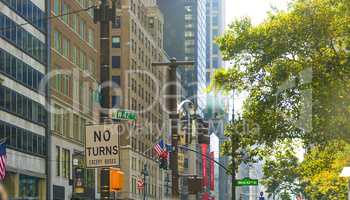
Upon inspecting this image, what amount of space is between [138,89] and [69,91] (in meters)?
37.0

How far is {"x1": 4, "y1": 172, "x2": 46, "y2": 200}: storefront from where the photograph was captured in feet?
176

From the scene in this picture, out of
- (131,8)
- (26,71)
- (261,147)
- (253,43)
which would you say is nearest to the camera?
(253,43)

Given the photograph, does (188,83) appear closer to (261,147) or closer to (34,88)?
(34,88)

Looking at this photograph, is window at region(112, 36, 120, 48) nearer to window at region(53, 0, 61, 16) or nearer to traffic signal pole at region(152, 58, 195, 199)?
window at region(53, 0, 61, 16)

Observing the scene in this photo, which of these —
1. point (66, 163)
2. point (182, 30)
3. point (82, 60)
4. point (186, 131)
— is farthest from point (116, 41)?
point (182, 30)

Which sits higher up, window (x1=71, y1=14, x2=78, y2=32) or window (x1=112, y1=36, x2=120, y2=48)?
window (x1=112, y1=36, x2=120, y2=48)

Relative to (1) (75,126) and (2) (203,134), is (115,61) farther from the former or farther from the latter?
(2) (203,134)

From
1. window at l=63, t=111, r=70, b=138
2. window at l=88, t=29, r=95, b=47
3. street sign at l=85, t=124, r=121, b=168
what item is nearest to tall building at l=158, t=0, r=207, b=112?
window at l=88, t=29, r=95, b=47

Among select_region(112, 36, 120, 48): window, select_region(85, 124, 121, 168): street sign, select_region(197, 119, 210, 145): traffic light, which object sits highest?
select_region(112, 36, 120, 48): window

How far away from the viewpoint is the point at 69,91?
68.1 m

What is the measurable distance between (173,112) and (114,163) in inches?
361

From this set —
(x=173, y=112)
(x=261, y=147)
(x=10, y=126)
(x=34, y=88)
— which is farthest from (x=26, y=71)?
(x=173, y=112)

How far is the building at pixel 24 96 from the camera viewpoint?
176ft

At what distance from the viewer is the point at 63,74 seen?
6669cm
